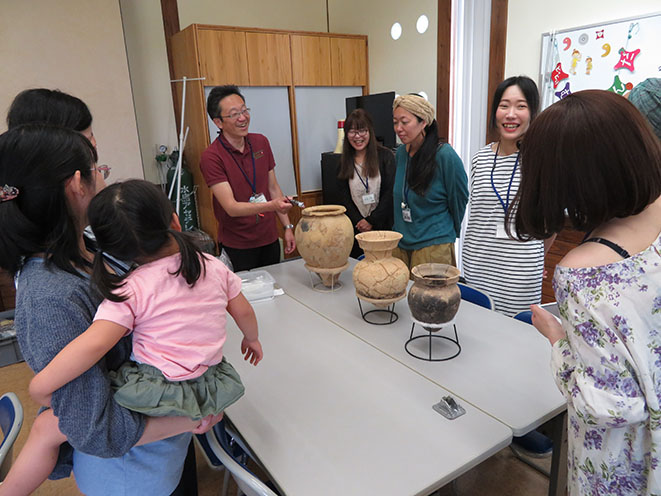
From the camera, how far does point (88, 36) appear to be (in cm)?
359

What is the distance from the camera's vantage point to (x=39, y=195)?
89cm

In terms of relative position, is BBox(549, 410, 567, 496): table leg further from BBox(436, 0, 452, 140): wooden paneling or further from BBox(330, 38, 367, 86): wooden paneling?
BBox(330, 38, 367, 86): wooden paneling

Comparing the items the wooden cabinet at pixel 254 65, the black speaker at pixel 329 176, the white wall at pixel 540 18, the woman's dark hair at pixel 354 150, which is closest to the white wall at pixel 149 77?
the wooden cabinet at pixel 254 65

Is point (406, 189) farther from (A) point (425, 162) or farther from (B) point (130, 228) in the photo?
(B) point (130, 228)

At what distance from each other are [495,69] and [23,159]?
3.37 m

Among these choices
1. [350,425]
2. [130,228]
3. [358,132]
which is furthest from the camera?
[358,132]

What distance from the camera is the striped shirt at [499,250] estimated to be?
195 cm

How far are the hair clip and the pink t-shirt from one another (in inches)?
10.5

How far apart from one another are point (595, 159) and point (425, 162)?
1444mm

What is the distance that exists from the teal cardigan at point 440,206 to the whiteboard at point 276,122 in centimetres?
250

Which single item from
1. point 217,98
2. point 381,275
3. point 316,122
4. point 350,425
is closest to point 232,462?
point 350,425

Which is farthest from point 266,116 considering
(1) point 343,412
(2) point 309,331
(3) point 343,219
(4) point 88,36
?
(1) point 343,412

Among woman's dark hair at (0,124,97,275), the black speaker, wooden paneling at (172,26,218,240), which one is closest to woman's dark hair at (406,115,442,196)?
woman's dark hair at (0,124,97,275)

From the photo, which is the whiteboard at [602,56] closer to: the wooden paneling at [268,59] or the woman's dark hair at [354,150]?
the woman's dark hair at [354,150]
